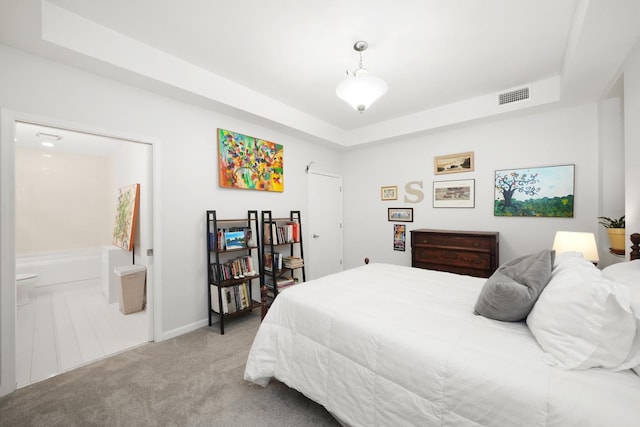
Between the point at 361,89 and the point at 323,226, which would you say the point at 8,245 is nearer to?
the point at 361,89

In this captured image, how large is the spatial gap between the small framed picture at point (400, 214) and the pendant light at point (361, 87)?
230 cm

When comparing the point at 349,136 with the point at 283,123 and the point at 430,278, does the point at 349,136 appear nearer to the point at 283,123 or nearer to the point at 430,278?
the point at 283,123

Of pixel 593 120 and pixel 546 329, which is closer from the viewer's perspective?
pixel 546 329

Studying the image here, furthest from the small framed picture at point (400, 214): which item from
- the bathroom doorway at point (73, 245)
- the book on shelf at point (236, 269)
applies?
the bathroom doorway at point (73, 245)

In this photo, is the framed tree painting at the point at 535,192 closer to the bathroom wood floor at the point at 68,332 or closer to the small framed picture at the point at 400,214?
the small framed picture at the point at 400,214

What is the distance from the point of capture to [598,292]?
3.34 ft

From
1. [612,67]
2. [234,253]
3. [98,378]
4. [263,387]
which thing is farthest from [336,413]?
[612,67]

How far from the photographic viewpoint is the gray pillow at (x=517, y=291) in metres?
1.32

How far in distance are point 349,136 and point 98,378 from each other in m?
4.37

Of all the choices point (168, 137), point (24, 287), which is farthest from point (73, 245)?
point (168, 137)

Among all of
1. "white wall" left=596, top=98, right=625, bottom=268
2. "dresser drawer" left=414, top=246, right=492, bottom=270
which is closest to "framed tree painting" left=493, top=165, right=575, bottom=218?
"white wall" left=596, top=98, right=625, bottom=268

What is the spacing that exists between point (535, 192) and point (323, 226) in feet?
9.77

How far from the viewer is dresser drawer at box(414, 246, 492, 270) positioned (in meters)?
3.12

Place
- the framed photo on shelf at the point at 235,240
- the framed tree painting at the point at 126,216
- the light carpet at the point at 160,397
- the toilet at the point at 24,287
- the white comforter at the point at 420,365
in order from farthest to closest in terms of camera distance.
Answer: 1. the framed tree painting at the point at 126,216
2. the toilet at the point at 24,287
3. the framed photo on shelf at the point at 235,240
4. the light carpet at the point at 160,397
5. the white comforter at the point at 420,365
